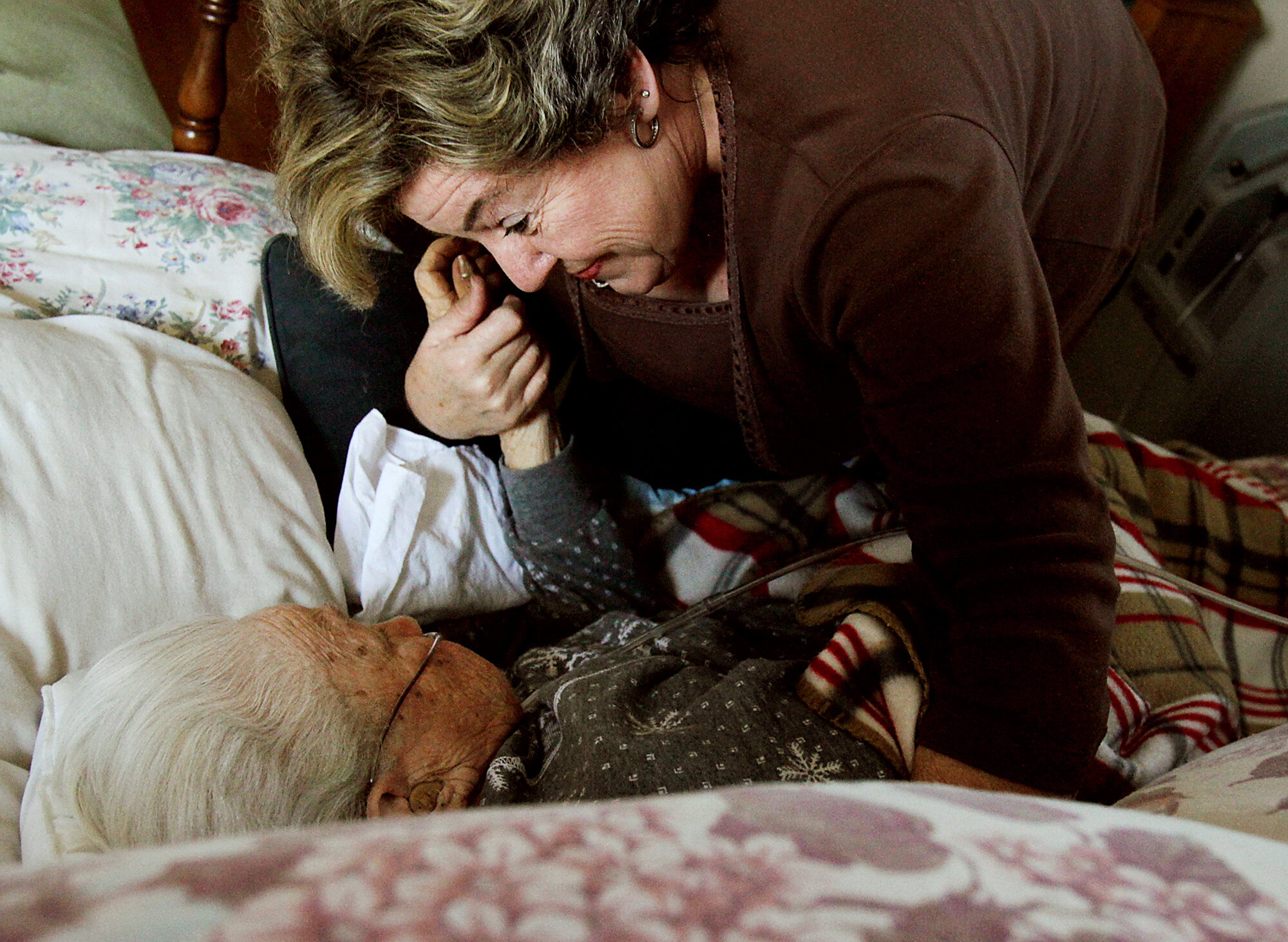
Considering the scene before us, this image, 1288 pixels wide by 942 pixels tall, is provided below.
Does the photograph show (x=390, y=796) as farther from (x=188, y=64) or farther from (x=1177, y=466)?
(x=188, y=64)

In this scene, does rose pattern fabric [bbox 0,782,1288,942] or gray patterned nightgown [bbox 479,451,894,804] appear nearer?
rose pattern fabric [bbox 0,782,1288,942]

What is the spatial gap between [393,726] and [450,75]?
617mm

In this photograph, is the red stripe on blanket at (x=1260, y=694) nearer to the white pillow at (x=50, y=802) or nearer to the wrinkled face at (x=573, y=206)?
the wrinkled face at (x=573, y=206)

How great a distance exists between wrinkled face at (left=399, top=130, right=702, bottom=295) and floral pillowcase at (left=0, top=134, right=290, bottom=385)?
1.37 feet

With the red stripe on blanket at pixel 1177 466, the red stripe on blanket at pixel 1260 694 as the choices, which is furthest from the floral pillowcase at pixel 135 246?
the red stripe on blanket at pixel 1260 694

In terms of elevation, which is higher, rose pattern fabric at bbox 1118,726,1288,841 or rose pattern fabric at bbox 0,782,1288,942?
rose pattern fabric at bbox 0,782,1288,942

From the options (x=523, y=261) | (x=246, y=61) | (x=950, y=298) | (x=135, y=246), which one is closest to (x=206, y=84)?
(x=135, y=246)

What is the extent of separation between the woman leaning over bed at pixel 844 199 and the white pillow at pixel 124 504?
0.24 m

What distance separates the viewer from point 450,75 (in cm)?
73

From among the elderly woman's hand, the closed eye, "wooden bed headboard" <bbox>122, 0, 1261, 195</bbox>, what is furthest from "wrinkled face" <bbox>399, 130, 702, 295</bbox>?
"wooden bed headboard" <bbox>122, 0, 1261, 195</bbox>

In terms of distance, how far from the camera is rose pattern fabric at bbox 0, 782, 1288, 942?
235 mm

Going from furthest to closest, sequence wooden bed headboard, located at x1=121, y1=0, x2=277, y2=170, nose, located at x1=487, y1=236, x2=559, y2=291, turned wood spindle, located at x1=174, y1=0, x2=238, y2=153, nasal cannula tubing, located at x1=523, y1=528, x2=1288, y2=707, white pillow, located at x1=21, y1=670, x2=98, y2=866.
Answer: wooden bed headboard, located at x1=121, y1=0, x2=277, y2=170 < turned wood spindle, located at x1=174, y1=0, x2=238, y2=153 < nasal cannula tubing, located at x1=523, y1=528, x2=1288, y2=707 < nose, located at x1=487, y1=236, x2=559, y2=291 < white pillow, located at x1=21, y1=670, x2=98, y2=866

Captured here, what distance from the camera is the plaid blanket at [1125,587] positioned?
924 millimetres

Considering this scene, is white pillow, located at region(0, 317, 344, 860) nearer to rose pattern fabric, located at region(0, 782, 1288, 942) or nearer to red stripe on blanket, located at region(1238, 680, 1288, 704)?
rose pattern fabric, located at region(0, 782, 1288, 942)
